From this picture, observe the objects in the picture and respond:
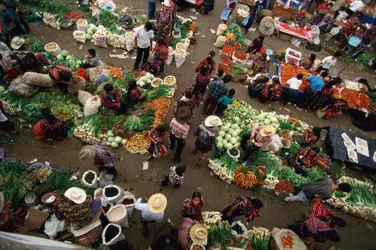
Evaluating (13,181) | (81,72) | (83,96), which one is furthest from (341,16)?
(13,181)

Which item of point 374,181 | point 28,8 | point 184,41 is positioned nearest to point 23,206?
point 184,41

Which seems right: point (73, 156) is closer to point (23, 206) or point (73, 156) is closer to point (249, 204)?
Result: point (23, 206)

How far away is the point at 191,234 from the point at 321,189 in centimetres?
309

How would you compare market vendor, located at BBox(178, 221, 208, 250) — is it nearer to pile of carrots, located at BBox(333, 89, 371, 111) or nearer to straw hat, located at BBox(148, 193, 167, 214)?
straw hat, located at BBox(148, 193, 167, 214)

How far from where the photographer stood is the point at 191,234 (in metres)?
4.52

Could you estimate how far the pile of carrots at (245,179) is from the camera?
606 centimetres

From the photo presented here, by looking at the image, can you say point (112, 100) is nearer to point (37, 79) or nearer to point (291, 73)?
point (37, 79)

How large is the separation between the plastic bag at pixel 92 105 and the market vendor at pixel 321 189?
5.46 meters

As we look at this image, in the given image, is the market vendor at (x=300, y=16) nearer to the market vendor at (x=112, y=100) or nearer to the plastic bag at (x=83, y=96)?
the market vendor at (x=112, y=100)

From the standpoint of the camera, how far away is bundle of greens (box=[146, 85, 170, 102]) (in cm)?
716

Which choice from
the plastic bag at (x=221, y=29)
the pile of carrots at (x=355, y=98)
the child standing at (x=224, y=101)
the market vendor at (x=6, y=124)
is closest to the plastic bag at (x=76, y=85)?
the market vendor at (x=6, y=124)

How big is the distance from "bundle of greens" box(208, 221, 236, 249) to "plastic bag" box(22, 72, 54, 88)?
5.58 meters

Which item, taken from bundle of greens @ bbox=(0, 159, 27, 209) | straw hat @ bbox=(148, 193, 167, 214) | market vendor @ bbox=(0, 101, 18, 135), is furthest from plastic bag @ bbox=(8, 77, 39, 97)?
straw hat @ bbox=(148, 193, 167, 214)

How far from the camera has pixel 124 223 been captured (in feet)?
16.0
